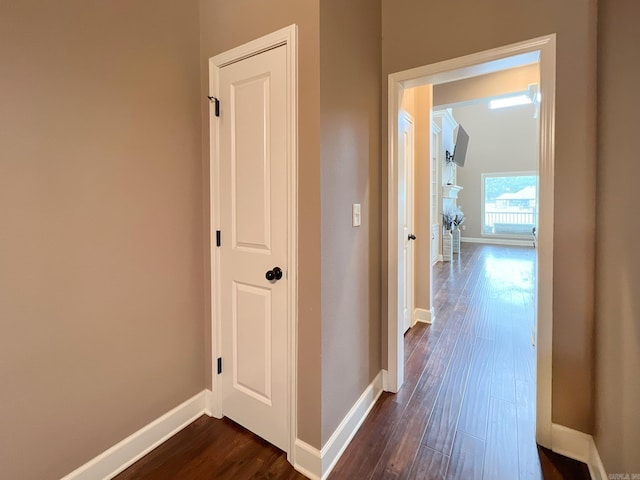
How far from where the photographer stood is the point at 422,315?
3449 millimetres

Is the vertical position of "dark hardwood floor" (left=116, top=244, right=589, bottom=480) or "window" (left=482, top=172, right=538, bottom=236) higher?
"window" (left=482, top=172, right=538, bottom=236)

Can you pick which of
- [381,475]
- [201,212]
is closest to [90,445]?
[201,212]

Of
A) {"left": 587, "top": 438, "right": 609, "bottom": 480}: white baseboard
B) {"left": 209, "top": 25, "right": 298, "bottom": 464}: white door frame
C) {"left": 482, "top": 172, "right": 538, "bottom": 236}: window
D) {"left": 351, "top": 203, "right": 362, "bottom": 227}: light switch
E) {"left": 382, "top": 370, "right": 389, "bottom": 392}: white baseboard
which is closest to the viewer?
{"left": 587, "top": 438, "right": 609, "bottom": 480}: white baseboard

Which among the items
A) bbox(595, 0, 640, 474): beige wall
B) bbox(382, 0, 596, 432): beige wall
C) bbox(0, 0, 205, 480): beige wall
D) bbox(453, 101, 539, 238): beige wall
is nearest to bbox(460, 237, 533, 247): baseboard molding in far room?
bbox(453, 101, 539, 238): beige wall

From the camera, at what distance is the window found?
9562 mm

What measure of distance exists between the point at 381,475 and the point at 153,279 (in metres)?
1.54

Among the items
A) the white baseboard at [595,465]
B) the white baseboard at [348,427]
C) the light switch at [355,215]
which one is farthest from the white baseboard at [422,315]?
the light switch at [355,215]

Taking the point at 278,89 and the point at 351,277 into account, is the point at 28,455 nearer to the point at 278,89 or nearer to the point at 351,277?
the point at 351,277

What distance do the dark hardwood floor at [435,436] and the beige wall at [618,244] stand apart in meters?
0.44

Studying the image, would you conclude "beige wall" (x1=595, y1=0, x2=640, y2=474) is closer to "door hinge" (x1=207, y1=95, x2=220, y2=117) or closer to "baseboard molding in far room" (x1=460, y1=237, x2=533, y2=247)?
"door hinge" (x1=207, y1=95, x2=220, y2=117)

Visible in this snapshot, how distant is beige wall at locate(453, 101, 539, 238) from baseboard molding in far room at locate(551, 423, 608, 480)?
369 inches

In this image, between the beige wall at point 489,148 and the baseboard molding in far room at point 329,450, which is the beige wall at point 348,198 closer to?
the baseboard molding in far room at point 329,450

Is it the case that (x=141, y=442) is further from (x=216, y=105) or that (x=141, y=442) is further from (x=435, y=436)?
(x=216, y=105)

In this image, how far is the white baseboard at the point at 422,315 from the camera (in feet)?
11.2
